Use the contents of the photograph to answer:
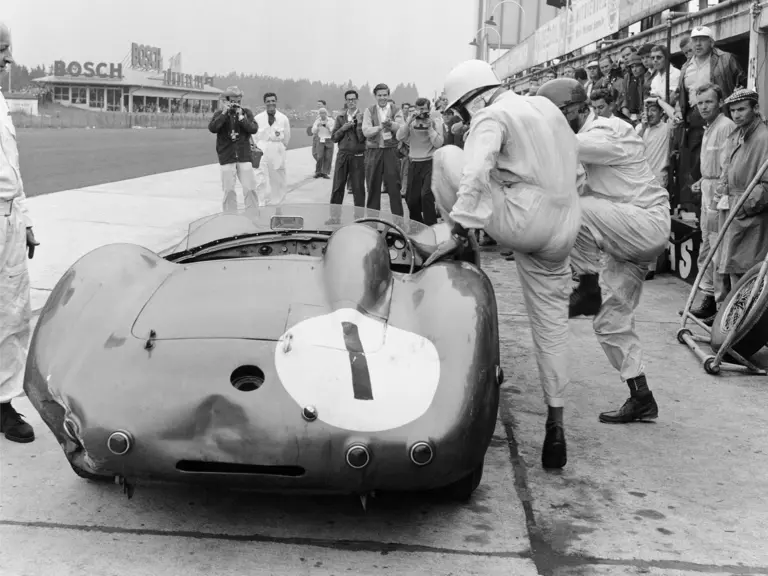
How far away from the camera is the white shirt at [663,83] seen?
1076cm

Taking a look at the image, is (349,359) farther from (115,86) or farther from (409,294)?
(115,86)

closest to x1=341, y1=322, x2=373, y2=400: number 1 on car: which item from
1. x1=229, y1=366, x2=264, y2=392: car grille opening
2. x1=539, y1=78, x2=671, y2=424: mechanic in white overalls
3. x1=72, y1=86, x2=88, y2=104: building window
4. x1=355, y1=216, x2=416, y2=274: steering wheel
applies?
x1=229, y1=366, x2=264, y2=392: car grille opening

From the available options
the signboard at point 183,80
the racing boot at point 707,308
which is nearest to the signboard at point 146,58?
the signboard at point 183,80

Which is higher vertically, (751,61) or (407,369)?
(751,61)

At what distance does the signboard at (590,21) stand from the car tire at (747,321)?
9.84 metres

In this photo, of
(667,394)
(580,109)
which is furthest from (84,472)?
(667,394)

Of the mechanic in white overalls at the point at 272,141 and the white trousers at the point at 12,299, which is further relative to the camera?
the mechanic in white overalls at the point at 272,141

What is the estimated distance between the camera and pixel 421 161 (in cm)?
1231

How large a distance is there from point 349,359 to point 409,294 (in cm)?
62

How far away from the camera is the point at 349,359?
3438 mm

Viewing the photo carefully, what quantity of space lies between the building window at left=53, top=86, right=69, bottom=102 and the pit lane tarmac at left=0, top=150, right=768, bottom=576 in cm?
10196

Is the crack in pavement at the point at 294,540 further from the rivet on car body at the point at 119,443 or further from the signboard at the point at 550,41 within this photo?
the signboard at the point at 550,41

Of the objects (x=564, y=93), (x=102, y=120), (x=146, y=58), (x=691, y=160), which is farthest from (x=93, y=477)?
(x=146, y=58)

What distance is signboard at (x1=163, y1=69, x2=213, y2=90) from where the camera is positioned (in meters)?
118
